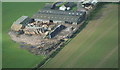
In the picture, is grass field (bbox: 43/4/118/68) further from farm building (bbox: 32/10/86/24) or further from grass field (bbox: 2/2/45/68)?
grass field (bbox: 2/2/45/68)

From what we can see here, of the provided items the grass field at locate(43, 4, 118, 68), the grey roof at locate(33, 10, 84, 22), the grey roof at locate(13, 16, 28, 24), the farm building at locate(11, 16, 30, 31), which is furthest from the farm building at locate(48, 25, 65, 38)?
the grey roof at locate(13, 16, 28, 24)

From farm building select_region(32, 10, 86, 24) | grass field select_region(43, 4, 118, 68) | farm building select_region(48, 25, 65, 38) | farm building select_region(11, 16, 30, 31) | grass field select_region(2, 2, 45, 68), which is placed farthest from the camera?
farm building select_region(32, 10, 86, 24)

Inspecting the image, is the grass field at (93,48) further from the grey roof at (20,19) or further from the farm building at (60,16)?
the grey roof at (20,19)

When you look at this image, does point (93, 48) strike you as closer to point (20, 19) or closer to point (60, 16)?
point (60, 16)

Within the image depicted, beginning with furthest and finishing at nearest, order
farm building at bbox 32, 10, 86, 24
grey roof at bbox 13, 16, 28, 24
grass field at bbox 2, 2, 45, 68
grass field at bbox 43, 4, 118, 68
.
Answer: grey roof at bbox 13, 16, 28, 24
farm building at bbox 32, 10, 86, 24
grass field at bbox 2, 2, 45, 68
grass field at bbox 43, 4, 118, 68

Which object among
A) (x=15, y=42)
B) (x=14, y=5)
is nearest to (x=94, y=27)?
(x=15, y=42)

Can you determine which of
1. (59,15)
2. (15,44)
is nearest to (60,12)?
(59,15)

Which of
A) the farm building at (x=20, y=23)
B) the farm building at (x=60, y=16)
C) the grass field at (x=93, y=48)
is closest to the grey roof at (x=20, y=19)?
the farm building at (x=20, y=23)
